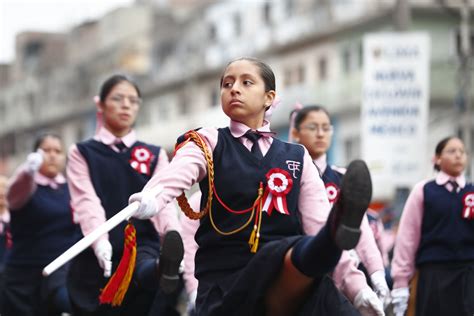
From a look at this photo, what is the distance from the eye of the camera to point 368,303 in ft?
21.1

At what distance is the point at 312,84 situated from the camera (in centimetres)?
4444

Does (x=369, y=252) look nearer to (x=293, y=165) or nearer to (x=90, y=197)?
(x=293, y=165)

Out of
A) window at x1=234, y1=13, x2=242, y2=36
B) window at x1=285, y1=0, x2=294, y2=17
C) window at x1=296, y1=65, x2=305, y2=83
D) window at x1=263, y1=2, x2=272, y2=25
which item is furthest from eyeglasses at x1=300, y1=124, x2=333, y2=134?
window at x1=234, y1=13, x2=242, y2=36

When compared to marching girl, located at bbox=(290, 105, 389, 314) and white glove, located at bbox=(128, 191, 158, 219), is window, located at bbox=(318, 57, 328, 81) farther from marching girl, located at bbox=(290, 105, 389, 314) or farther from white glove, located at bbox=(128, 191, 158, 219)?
white glove, located at bbox=(128, 191, 158, 219)

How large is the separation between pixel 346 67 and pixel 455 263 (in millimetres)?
33829

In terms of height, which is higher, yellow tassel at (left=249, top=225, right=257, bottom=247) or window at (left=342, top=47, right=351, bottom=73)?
window at (left=342, top=47, right=351, bottom=73)

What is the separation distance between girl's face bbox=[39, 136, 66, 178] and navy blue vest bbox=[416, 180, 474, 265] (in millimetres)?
3461

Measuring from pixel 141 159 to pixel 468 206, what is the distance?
253 cm

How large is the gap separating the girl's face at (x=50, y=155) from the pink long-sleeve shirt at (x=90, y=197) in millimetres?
2072

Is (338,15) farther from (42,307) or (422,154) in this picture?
(42,307)

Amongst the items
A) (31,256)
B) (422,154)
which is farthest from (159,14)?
(31,256)

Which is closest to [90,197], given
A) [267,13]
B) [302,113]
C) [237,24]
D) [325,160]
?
[325,160]

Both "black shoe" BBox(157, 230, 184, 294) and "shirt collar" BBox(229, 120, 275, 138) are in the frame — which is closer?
"shirt collar" BBox(229, 120, 275, 138)

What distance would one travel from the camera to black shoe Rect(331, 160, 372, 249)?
555 centimetres
